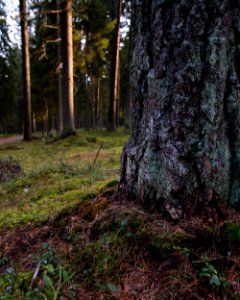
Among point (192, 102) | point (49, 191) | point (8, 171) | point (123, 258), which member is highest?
point (192, 102)

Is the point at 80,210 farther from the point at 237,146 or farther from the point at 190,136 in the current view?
the point at 237,146

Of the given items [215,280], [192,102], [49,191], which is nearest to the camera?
[215,280]

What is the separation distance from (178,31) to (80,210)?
1571mm

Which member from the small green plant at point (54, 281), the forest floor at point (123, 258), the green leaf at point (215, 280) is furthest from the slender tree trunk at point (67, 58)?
the green leaf at point (215, 280)

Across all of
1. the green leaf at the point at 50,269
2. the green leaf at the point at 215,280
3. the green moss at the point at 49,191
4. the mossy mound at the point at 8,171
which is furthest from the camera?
the mossy mound at the point at 8,171

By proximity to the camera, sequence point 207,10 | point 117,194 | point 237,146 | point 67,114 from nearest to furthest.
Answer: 1. point 207,10
2. point 237,146
3. point 117,194
4. point 67,114

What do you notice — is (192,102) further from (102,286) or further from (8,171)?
(8,171)

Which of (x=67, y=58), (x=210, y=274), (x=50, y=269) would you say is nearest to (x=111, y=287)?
(x=50, y=269)

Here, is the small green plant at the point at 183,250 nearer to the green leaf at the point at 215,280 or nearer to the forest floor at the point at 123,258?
the forest floor at the point at 123,258

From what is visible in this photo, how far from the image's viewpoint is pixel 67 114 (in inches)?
476

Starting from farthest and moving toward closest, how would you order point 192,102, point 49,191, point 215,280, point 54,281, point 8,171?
1. point 8,171
2. point 49,191
3. point 192,102
4. point 54,281
5. point 215,280

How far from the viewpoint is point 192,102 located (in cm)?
172

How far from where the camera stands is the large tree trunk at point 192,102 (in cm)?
168

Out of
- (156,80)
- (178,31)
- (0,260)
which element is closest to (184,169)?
(156,80)
